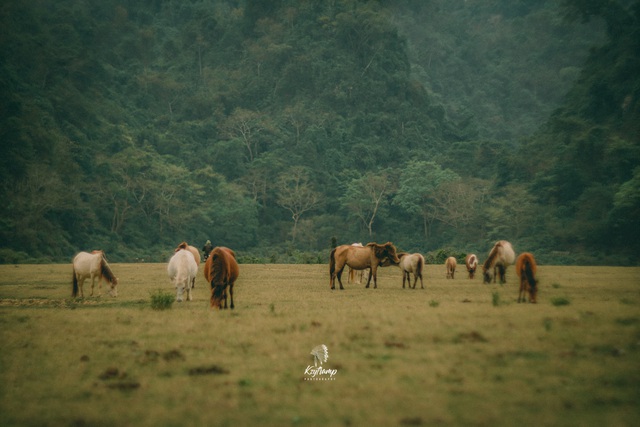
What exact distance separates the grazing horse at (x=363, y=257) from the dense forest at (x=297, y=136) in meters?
32.4

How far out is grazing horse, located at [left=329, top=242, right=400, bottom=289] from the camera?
2327cm

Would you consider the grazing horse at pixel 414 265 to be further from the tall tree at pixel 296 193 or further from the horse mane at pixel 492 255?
the tall tree at pixel 296 193

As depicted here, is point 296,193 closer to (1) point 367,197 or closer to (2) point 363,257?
(1) point 367,197

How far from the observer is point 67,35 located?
3620 inches

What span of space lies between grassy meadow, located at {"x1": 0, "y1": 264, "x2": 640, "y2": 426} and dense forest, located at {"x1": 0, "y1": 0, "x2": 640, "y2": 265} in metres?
42.8

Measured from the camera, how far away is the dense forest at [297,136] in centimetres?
6328

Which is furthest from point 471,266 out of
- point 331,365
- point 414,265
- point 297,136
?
point 297,136

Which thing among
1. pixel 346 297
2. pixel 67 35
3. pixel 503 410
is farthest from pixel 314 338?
pixel 67 35

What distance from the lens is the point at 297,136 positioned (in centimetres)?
9669

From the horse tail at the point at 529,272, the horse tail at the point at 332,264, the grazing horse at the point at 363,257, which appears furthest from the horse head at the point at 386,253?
the horse tail at the point at 529,272

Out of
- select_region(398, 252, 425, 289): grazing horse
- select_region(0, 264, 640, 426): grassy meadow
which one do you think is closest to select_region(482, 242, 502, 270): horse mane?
select_region(398, 252, 425, 289): grazing horse

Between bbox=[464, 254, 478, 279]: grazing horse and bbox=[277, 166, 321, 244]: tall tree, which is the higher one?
bbox=[277, 166, 321, 244]: tall tree

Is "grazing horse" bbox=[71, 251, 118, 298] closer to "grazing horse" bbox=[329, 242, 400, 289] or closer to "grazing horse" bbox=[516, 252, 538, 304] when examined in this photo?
"grazing horse" bbox=[329, 242, 400, 289]

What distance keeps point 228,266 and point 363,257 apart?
338 inches
